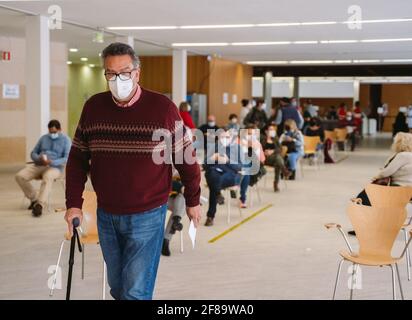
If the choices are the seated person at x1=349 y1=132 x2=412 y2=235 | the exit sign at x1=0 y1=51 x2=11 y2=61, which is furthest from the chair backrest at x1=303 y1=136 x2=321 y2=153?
the exit sign at x1=0 y1=51 x2=11 y2=61

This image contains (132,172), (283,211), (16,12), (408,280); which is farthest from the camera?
(16,12)

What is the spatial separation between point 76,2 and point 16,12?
1598 mm

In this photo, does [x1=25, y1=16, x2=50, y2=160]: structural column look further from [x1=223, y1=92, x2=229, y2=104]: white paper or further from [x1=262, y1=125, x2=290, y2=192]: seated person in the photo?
[x1=223, y1=92, x2=229, y2=104]: white paper

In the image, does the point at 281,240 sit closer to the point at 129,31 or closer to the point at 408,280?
the point at 408,280

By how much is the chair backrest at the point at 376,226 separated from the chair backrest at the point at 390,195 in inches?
52.3

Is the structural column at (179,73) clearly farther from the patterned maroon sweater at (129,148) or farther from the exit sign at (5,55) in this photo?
the patterned maroon sweater at (129,148)

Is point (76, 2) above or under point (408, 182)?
above

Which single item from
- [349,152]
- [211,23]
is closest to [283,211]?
[211,23]

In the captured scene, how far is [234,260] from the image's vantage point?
6.13 meters

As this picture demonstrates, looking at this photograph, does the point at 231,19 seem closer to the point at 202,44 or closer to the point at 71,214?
the point at 202,44

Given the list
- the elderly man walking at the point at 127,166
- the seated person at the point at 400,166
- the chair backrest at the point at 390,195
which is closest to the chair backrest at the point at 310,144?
the seated person at the point at 400,166

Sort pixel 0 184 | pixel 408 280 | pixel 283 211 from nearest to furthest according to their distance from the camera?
pixel 408 280
pixel 283 211
pixel 0 184

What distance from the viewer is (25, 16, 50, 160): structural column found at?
36.0 ft

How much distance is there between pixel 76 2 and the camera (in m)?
9.59
